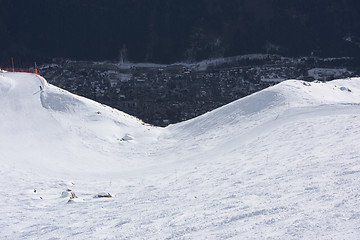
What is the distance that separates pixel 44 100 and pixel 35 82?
230 centimetres

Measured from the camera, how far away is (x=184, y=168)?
34.1 feet

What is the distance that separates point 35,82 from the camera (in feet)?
57.8

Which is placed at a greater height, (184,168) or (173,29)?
(173,29)

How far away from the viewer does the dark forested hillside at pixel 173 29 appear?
50.6m

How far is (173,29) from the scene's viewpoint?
176ft

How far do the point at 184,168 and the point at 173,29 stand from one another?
46.3m

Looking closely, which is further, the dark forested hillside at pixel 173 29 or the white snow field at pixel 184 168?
the dark forested hillside at pixel 173 29

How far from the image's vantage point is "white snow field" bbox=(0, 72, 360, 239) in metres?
4.86

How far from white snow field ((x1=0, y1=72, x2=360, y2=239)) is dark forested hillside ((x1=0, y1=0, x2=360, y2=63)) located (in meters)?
33.4

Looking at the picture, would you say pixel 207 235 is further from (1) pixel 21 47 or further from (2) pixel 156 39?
(1) pixel 21 47

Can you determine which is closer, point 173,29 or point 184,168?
point 184,168

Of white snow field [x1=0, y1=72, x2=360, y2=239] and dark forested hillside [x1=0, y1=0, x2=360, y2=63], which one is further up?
dark forested hillside [x1=0, y1=0, x2=360, y2=63]

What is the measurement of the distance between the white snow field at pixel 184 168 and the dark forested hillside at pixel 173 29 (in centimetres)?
3338

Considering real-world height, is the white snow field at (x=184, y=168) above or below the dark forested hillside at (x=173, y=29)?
below
